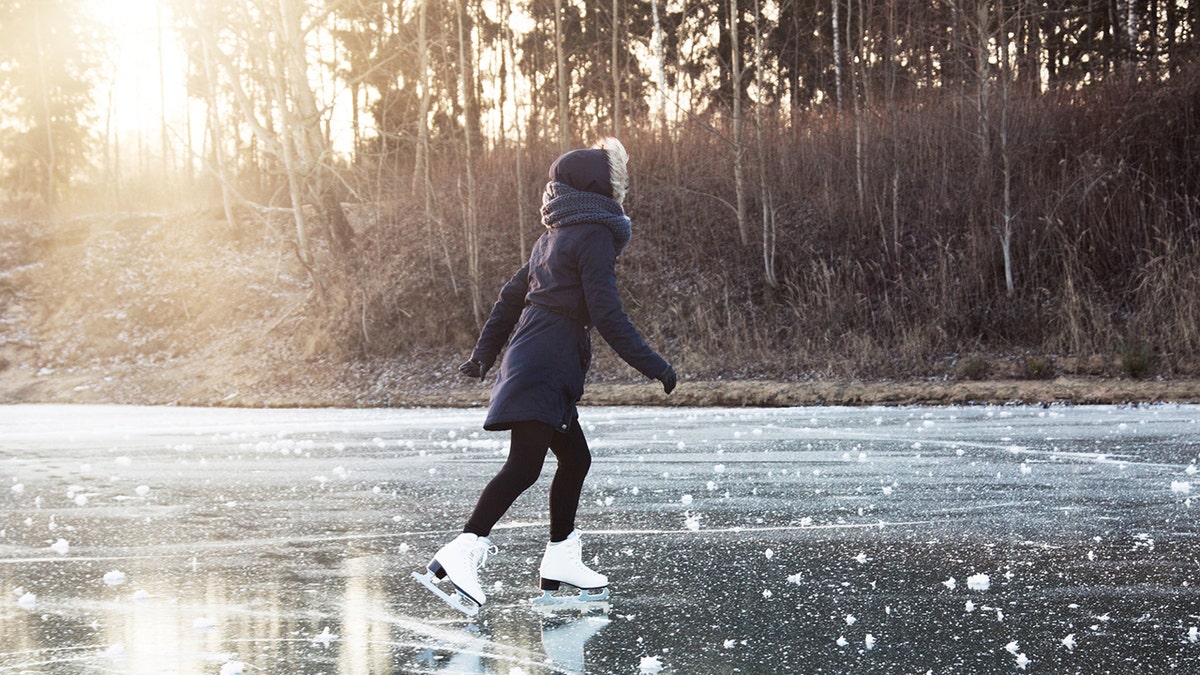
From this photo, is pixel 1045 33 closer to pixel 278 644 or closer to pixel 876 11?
pixel 876 11

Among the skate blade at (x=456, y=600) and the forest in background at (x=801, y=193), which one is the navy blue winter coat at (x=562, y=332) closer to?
the skate blade at (x=456, y=600)

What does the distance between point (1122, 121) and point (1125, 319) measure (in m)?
6.07

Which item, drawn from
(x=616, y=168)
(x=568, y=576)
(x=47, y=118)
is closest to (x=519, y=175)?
(x=616, y=168)

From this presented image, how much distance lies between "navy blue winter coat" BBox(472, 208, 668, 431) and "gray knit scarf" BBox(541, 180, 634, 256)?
0.03m

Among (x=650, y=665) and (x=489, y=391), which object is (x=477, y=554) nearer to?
(x=650, y=665)

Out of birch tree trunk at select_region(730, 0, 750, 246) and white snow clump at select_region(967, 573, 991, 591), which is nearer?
white snow clump at select_region(967, 573, 991, 591)

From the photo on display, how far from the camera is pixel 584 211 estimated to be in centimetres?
489

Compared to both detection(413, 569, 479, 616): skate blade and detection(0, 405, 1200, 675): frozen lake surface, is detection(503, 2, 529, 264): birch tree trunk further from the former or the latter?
detection(413, 569, 479, 616): skate blade

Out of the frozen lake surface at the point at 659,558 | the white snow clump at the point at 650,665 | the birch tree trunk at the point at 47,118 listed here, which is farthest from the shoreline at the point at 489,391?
the birch tree trunk at the point at 47,118

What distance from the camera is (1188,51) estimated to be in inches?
947

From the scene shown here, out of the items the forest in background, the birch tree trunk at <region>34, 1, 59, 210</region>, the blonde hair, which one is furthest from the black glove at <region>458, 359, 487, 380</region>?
the birch tree trunk at <region>34, 1, 59, 210</region>

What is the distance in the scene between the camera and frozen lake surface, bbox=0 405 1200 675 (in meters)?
4.06

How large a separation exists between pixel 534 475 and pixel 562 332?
648 mm

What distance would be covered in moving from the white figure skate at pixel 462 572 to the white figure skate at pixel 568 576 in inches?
14.3
